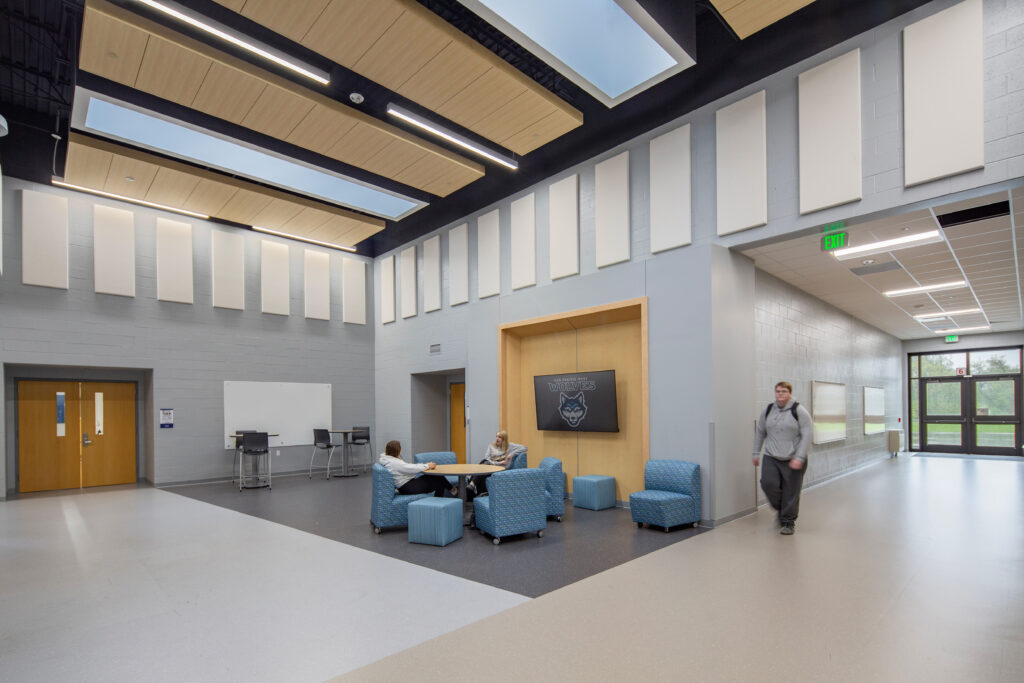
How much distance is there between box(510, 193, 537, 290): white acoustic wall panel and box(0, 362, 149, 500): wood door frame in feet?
22.9

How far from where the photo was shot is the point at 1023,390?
13016 mm

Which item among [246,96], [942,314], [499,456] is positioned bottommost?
[499,456]

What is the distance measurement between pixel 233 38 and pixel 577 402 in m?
5.87

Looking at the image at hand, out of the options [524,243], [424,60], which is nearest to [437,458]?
[524,243]

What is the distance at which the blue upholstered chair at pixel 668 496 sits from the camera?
5762 mm

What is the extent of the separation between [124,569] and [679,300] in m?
6.25

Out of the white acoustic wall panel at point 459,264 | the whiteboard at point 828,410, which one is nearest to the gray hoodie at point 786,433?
the whiteboard at point 828,410

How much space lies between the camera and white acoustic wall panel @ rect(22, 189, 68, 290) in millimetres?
8680

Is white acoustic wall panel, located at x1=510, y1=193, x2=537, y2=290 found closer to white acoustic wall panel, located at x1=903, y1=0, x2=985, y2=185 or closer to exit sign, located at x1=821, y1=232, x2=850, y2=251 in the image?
exit sign, located at x1=821, y1=232, x2=850, y2=251

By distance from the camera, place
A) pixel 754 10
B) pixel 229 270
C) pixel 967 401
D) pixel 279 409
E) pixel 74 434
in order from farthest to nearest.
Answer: pixel 967 401, pixel 279 409, pixel 229 270, pixel 74 434, pixel 754 10

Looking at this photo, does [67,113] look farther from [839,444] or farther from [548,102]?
[839,444]

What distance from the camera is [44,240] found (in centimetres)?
881

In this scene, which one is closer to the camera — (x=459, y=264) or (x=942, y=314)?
(x=459, y=264)

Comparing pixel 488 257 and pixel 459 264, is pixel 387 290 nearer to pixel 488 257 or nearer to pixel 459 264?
pixel 459 264
